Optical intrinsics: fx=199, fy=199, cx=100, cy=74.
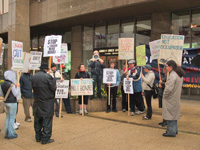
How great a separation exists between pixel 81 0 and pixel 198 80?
340 inches

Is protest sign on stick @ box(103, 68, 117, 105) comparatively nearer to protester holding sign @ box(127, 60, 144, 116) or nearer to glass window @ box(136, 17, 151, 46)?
protester holding sign @ box(127, 60, 144, 116)

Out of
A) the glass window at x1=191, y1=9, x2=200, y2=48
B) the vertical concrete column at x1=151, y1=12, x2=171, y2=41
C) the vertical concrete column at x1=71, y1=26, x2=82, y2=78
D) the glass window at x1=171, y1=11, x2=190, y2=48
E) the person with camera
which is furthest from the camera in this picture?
the vertical concrete column at x1=71, y1=26, x2=82, y2=78

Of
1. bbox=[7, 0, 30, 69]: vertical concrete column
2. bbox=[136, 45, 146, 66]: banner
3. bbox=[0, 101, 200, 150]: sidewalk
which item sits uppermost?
bbox=[7, 0, 30, 69]: vertical concrete column

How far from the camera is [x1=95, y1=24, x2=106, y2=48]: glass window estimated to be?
1434cm

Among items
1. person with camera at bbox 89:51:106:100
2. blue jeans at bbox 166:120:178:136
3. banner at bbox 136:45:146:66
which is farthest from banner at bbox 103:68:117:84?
blue jeans at bbox 166:120:178:136

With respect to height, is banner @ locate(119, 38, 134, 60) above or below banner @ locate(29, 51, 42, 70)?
above

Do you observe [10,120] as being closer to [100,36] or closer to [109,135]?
[109,135]

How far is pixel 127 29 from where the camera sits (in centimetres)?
1317

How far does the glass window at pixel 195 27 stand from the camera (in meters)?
10.6

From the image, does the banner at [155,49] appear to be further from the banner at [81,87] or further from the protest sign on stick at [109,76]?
the banner at [81,87]

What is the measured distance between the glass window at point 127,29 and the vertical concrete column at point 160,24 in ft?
5.25

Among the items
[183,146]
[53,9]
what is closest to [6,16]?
[53,9]

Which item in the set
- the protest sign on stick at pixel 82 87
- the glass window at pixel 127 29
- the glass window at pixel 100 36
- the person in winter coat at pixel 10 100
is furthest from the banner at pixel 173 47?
the glass window at pixel 100 36

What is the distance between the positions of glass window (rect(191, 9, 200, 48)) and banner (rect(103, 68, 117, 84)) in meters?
5.62
